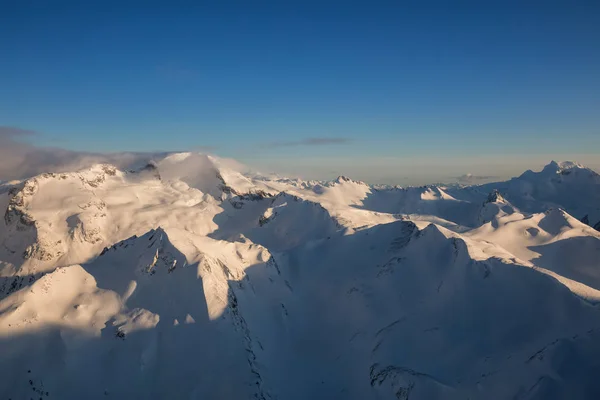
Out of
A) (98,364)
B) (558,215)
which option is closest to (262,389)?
(98,364)

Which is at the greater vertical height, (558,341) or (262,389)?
(558,341)

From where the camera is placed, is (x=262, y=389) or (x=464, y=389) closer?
(x=464, y=389)

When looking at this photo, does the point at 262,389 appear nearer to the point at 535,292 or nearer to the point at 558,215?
the point at 535,292

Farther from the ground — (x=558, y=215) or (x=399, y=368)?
(x=558, y=215)

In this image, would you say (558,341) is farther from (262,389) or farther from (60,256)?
(60,256)

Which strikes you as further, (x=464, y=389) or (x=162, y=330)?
(x=162, y=330)

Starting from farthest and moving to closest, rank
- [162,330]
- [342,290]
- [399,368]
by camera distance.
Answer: [342,290] < [162,330] < [399,368]

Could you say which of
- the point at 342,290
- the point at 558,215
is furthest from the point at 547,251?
the point at 342,290

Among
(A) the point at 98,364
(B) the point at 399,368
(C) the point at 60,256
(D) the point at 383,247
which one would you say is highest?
(D) the point at 383,247

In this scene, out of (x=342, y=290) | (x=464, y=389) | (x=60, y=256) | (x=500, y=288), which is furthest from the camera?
(x=60, y=256)
